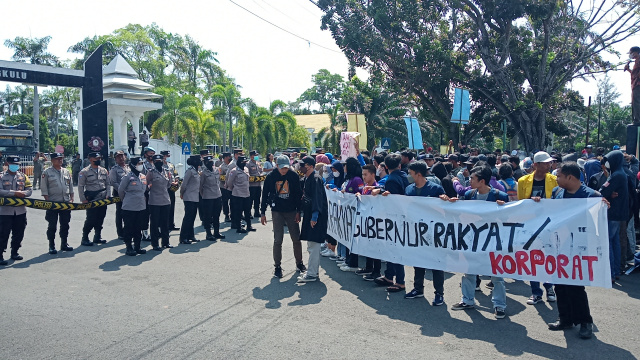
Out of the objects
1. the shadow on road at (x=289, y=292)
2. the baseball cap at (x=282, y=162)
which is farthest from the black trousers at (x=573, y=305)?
the baseball cap at (x=282, y=162)

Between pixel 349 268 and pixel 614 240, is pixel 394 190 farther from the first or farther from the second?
pixel 614 240

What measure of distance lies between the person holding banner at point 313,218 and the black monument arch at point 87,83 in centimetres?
1868

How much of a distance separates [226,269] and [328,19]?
1951 cm

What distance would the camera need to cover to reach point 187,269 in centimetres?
840

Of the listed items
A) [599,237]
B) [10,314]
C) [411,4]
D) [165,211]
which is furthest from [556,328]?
[411,4]

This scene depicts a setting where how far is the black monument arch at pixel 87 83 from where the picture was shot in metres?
22.1

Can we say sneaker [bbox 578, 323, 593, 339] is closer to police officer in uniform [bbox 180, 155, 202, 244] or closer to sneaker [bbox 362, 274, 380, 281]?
sneaker [bbox 362, 274, 380, 281]

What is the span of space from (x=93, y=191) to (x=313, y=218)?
18.3 feet

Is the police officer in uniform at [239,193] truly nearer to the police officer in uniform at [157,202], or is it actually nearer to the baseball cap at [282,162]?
the police officer in uniform at [157,202]

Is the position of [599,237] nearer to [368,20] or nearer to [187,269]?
[187,269]

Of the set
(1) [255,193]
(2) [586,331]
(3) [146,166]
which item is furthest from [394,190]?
(1) [255,193]

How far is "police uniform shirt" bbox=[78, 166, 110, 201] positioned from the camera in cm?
1043

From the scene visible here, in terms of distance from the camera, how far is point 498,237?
5.90m

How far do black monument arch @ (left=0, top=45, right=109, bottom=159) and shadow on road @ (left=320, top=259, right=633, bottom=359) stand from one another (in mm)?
19862
